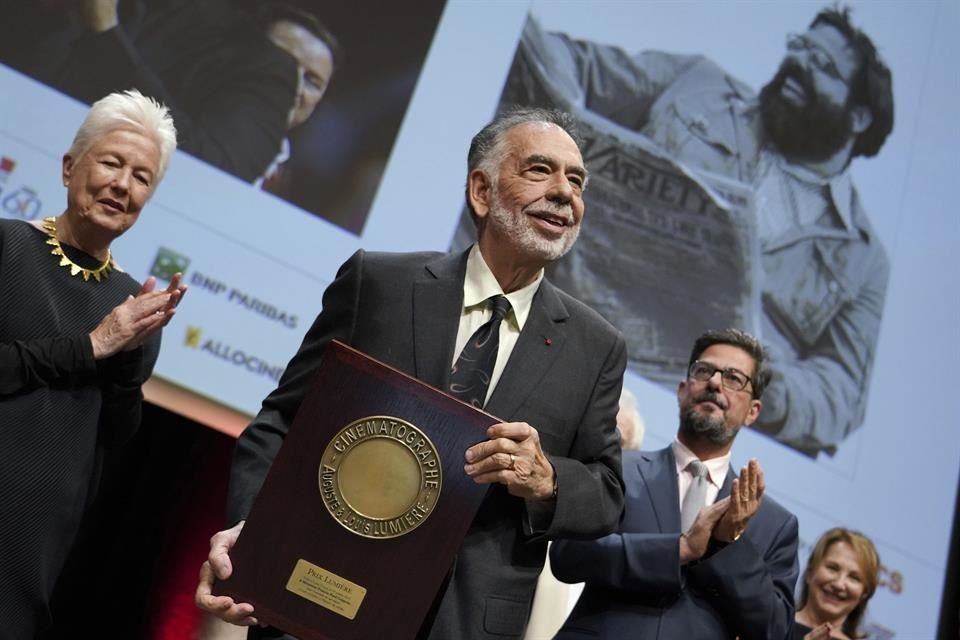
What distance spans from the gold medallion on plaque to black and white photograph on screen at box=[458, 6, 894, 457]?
241 cm

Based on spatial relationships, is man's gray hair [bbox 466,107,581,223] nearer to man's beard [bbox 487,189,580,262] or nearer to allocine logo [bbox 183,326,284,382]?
man's beard [bbox 487,189,580,262]

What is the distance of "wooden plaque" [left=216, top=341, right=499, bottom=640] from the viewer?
5.51ft

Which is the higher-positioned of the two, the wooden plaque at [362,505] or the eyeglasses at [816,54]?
the eyeglasses at [816,54]

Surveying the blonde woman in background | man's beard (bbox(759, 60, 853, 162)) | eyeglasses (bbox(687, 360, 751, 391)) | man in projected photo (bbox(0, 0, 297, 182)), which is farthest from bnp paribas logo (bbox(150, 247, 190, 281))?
man's beard (bbox(759, 60, 853, 162))

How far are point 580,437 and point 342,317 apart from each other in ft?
1.56

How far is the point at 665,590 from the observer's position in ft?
7.91

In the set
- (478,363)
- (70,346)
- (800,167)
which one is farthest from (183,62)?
(800,167)

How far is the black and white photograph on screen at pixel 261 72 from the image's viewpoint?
3.22 meters

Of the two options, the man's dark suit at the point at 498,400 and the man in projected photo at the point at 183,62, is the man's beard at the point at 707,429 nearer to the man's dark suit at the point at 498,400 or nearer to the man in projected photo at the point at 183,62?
the man's dark suit at the point at 498,400

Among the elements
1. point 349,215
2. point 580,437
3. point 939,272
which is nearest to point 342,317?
point 580,437

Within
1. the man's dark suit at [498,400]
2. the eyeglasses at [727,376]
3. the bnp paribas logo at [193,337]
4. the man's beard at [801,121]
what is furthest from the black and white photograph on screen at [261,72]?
the man's beard at [801,121]

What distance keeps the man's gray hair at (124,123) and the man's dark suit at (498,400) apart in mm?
748

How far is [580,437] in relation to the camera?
1.96 metres

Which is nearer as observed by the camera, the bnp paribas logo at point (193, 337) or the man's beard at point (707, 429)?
the man's beard at point (707, 429)
